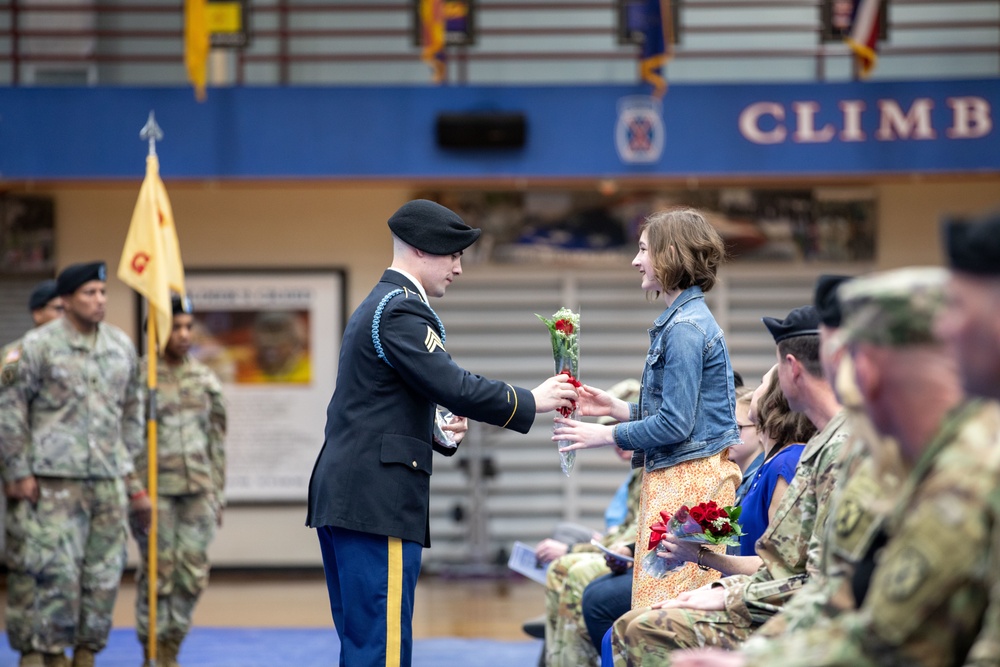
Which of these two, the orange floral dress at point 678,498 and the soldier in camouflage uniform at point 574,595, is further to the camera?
the soldier in camouflage uniform at point 574,595

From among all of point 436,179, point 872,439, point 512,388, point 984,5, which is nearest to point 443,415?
point 512,388

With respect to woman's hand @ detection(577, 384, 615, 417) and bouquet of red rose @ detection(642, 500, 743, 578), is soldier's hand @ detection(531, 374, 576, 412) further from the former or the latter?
bouquet of red rose @ detection(642, 500, 743, 578)

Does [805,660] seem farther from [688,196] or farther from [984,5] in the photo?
[984,5]

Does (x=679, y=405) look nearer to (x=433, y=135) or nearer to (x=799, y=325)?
(x=799, y=325)

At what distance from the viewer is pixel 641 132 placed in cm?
848

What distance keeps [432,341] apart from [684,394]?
2.37 feet

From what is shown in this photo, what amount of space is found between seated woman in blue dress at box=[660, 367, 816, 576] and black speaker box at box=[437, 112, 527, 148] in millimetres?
4836

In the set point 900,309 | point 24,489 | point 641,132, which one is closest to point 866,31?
point 641,132

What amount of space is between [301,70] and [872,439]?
8501mm

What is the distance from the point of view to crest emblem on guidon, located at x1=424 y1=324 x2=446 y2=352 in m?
3.54

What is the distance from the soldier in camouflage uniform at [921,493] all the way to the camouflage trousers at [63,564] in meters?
4.83

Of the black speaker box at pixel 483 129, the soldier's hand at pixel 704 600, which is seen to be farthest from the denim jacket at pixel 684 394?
the black speaker box at pixel 483 129

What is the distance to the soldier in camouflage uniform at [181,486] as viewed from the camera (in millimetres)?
6379

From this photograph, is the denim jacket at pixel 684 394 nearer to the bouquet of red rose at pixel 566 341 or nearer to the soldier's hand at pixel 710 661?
the bouquet of red rose at pixel 566 341
